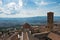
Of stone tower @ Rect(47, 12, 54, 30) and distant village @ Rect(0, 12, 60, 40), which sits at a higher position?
stone tower @ Rect(47, 12, 54, 30)

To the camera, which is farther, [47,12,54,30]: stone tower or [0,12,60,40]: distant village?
[47,12,54,30]: stone tower

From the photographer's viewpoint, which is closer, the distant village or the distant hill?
the distant village

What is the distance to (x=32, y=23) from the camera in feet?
10.5

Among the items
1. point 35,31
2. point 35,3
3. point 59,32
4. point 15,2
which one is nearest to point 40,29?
point 35,31

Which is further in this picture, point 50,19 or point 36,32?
point 50,19

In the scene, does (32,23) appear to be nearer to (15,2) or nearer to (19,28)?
(19,28)

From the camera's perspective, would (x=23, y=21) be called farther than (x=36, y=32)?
Yes

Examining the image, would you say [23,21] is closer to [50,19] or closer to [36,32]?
[36,32]

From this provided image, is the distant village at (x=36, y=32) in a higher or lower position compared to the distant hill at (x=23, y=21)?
lower

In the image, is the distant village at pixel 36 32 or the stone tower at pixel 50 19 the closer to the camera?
the distant village at pixel 36 32

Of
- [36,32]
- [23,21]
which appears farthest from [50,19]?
[23,21]

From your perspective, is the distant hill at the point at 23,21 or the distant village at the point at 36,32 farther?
the distant hill at the point at 23,21

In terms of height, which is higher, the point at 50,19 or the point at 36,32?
the point at 50,19

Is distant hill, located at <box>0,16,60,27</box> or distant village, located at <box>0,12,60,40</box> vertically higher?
distant hill, located at <box>0,16,60,27</box>
